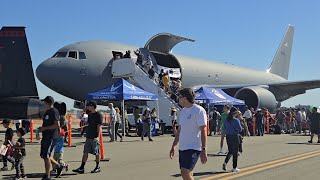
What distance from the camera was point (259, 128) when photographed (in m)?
23.1

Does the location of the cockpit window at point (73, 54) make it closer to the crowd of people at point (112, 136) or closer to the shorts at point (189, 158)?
the crowd of people at point (112, 136)

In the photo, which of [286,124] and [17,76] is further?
[286,124]

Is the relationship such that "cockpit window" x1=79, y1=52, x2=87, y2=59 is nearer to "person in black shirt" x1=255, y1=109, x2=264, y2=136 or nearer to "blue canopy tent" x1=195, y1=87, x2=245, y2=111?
"blue canopy tent" x1=195, y1=87, x2=245, y2=111

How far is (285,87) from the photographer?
1299 inches

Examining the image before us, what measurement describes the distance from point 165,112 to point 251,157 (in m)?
10.7

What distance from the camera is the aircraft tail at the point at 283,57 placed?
1823 inches

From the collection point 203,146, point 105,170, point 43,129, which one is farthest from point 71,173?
point 203,146

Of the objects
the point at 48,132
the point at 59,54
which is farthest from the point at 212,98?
the point at 48,132

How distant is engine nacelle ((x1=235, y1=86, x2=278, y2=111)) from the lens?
27781 millimetres

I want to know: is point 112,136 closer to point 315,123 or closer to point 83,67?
point 83,67

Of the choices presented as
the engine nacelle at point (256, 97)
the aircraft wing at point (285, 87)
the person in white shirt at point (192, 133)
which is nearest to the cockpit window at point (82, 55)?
the engine nacelle at point (256, 97)

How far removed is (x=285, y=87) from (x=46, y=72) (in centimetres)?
1933

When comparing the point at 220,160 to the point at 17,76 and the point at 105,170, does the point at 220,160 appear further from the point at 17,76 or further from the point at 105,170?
the point at 17,76

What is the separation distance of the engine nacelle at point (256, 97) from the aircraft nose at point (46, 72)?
42.8 ft
